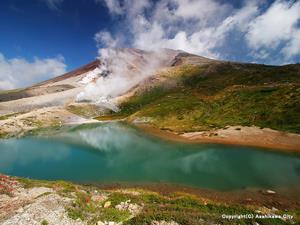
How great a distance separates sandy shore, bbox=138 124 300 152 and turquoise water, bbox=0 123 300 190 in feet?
23.1

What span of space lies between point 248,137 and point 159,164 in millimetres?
43265

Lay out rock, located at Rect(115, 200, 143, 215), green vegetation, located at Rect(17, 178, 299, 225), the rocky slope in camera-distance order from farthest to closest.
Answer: rock, located at Rect(115, 200, 143, 215)
green vegetation, located at Rect(17, 178, 299, 225)
the rocky slope

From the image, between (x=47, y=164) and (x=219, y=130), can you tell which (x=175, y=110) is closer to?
(x=219, y=130)

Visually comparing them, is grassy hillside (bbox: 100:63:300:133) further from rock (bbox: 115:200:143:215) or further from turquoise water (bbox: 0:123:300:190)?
rock (bbox: 115:200:143:215)

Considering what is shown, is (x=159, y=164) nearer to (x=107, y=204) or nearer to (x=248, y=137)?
(x=107, y=204)

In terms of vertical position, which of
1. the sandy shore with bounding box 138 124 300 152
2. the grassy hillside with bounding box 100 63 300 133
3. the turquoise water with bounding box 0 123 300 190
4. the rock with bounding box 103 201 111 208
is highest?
the grassy hillside with bounding box 100 63 300 133

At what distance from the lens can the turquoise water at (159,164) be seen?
153 feet

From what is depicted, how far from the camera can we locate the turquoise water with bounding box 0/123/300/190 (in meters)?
46.6

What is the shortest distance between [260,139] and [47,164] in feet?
228

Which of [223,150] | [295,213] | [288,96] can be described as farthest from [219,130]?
[295,213]

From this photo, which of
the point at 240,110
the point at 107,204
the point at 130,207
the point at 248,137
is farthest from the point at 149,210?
the point at 240,110

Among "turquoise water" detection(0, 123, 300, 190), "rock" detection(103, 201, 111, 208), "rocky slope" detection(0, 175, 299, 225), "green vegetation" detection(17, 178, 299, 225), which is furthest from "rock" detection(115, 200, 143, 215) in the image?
"turquoise water" detection(0, 123, 300, 190)

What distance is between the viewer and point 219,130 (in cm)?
9519

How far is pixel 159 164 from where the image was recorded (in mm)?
57938
